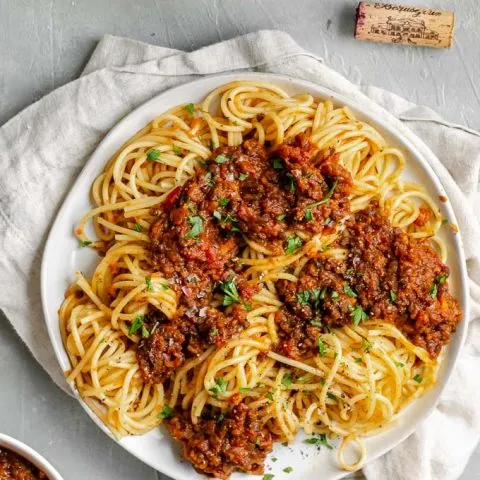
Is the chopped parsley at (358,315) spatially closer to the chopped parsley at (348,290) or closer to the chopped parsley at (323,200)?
the chopped parsley at (348,290)

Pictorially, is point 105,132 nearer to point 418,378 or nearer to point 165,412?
point 165,412

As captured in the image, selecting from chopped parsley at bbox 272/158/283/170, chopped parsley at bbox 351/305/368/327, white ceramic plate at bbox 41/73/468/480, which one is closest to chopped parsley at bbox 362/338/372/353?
chopped parsley at bbox 351/305/368/327

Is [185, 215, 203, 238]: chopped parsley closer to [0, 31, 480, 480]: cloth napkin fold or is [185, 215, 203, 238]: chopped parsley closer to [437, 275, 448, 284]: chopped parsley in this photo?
[0, 31, 480, 480]: cloth napkin fold

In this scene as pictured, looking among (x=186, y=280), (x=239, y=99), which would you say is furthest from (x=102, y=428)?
(x=239, y=99)

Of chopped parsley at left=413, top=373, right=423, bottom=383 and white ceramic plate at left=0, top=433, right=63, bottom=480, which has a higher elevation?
chopped parsley at left=413, top=373, right=423, bottom=383

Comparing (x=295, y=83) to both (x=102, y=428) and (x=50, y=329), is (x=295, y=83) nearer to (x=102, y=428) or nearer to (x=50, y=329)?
(x=50, y=329)
